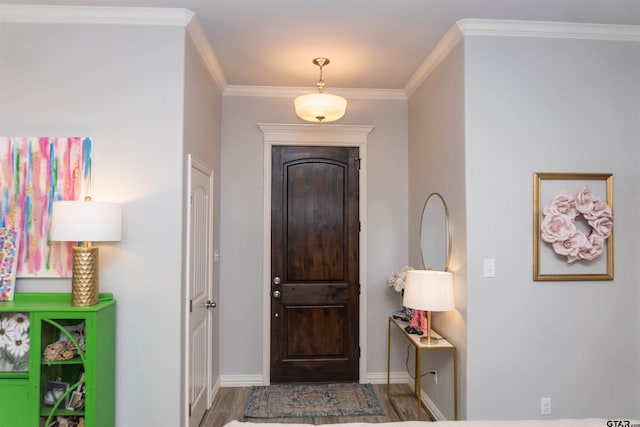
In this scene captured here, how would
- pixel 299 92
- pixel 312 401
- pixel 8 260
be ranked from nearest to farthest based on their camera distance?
pixel 8 260 < pixel 312 401 < pixel 299 92

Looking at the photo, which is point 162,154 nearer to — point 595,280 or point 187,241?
point 187,241

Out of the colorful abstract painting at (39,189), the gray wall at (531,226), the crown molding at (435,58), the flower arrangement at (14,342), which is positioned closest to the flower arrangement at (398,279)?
the gray wall at (531,226)

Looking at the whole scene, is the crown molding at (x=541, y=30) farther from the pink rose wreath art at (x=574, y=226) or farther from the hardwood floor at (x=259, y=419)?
the hardwood floor at (x=259, y=419)

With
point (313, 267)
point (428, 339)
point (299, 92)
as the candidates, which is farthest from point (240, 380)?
point (299, 92)

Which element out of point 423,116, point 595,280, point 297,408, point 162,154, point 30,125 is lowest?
point 297,408

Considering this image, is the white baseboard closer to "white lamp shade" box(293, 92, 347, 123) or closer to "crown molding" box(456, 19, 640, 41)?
"white lamp shade" box(293, 92, 347, 123)

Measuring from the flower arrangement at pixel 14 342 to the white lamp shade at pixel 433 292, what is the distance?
233cm

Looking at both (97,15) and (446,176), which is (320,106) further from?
(97,15)

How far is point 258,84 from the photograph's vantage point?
3.63 m

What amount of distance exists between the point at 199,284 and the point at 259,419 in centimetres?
116

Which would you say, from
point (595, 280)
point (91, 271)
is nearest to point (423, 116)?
point (595, 280)

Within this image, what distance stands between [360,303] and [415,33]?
2.39 m

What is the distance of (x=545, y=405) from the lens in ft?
8.19

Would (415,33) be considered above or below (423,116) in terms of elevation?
above
